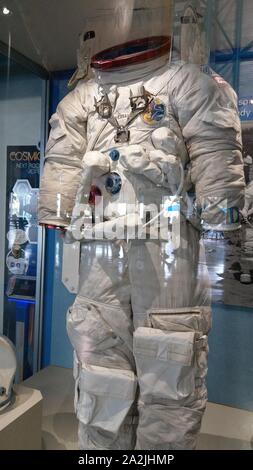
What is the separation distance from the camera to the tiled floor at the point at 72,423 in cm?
135

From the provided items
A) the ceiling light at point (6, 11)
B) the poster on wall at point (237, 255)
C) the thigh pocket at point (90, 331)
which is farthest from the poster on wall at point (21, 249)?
the poster on wall at point (237, 255)

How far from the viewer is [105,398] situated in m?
1.15

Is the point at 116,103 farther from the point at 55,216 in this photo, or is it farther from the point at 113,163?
the point at 55,216

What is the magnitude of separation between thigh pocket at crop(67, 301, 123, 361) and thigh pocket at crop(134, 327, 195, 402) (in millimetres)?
103

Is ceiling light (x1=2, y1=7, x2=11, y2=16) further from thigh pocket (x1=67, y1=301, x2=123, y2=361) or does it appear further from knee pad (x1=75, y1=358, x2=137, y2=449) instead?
knee pad (x1=75, y1=358, x2=137, y2=449)

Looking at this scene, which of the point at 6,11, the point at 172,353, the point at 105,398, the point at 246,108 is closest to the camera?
the point at 172,353

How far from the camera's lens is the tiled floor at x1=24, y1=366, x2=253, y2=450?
1352 mm

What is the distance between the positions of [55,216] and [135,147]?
0.36 m

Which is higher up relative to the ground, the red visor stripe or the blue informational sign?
the red visor stripe

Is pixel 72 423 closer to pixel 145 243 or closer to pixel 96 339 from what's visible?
pixel 96 339

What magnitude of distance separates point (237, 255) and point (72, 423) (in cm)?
93

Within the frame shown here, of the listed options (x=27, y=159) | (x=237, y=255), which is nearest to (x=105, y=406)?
(x=237, y=255)

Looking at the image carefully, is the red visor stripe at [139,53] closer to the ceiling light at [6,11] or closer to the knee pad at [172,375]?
the ceiling light at [6,11]

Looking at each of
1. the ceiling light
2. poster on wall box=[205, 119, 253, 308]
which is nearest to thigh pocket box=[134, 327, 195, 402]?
poster on wall box=[205, 119, 253, 308]
